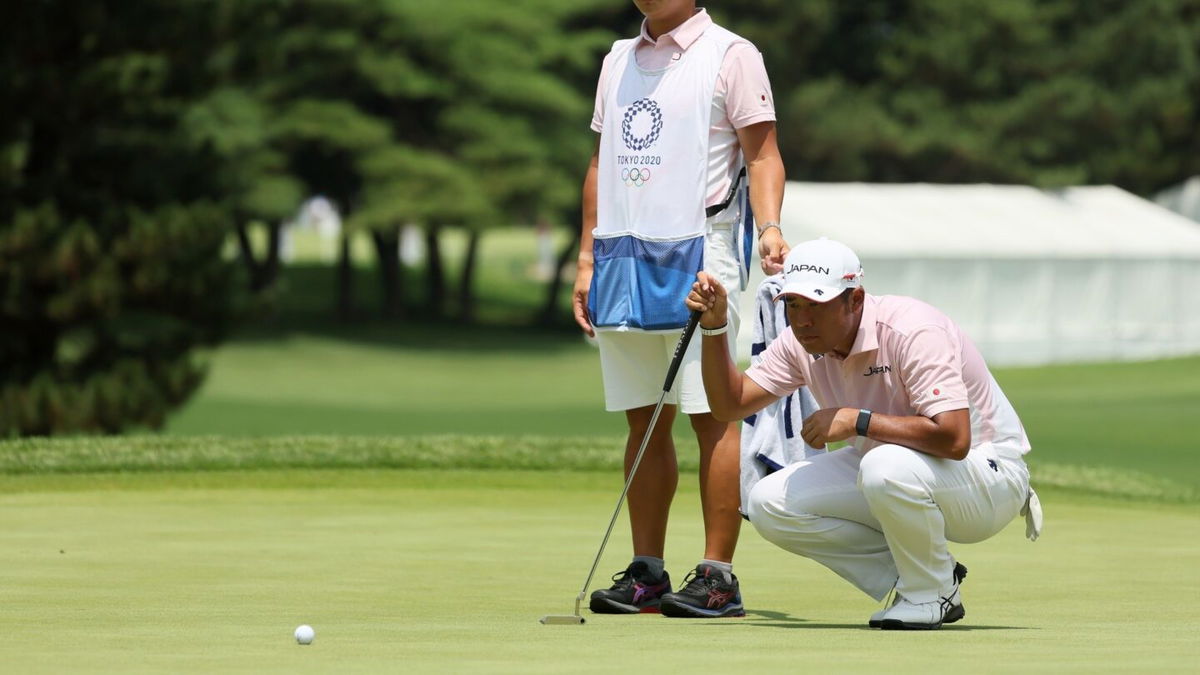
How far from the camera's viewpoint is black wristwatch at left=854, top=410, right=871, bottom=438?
5.06m

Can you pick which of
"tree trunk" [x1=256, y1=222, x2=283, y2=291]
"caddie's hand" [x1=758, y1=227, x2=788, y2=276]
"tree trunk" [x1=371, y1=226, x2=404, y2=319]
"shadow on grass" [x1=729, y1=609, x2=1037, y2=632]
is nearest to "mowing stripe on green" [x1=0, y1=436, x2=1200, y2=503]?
"caddie's hand" [x1=758, y1=227, x2=788, y2=276]

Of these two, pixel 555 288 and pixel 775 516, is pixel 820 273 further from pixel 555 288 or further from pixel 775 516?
pixel 555 288

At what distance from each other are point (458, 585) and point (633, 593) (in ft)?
1.99

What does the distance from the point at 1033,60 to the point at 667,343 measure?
4175 cm

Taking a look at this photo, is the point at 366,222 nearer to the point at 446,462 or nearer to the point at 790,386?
the point at 446,462

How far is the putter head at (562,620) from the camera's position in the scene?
4859mm

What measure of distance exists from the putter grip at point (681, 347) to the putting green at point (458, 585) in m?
0.66

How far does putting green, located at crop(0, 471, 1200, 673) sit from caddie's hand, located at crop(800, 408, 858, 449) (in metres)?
0.47

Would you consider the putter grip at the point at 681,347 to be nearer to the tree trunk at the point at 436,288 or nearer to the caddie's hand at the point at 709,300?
the caddie's hand at the point at 709,300

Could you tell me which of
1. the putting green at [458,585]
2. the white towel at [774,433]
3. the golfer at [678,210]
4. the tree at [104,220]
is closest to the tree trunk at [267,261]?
the tree at [104,220]

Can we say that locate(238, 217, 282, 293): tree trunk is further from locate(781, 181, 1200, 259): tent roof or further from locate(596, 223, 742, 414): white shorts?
locate(596, 223, 742, 414): white shorts

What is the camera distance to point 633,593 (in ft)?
18.2

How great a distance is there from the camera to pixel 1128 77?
4622 centimetres

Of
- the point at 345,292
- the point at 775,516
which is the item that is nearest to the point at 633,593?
the point at 775,516
